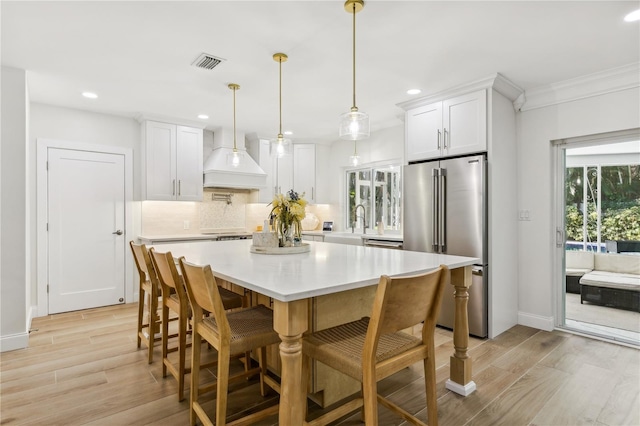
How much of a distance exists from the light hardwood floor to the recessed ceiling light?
251 cm

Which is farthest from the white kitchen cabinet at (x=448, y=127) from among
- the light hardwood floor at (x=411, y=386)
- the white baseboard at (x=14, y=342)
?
the white baseboard at (x=14, y=342)

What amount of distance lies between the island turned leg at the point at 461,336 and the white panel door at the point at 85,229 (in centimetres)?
423

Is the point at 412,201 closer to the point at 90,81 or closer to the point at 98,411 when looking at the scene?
the point at 98,411

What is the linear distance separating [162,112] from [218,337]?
3705 mm

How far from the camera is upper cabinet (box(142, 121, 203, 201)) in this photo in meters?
4.63

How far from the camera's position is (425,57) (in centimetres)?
287

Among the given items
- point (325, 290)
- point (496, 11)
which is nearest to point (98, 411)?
point (325, 290)

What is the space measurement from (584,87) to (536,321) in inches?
93.9

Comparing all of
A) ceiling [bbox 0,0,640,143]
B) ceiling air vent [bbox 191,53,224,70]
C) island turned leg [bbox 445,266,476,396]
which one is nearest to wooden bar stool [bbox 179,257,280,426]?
island turned leg [bbox 445,266,476,396]

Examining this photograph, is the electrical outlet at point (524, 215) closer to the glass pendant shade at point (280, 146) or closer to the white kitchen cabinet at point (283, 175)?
the glass pendant shade at point (280, 146)

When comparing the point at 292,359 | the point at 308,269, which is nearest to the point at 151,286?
the point at 308,269

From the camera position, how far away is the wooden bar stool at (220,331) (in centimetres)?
159

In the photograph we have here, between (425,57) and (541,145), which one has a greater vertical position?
(425,57)

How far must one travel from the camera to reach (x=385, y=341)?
5.45ft
